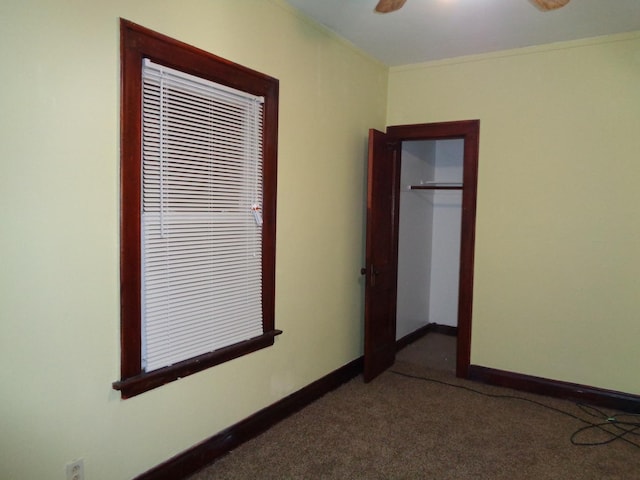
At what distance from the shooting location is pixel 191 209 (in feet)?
7.24

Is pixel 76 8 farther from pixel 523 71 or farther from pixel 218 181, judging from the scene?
pixel 523 71

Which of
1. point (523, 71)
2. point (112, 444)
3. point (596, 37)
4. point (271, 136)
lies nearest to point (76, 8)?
point (271, 136)

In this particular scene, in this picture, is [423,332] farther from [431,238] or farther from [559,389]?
[559,389]

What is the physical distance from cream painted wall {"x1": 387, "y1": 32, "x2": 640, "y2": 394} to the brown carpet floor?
0.46m

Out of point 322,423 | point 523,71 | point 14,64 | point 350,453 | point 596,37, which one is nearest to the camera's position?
point 14,64

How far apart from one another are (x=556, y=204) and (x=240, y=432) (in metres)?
2.76

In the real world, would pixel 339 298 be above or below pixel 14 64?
below

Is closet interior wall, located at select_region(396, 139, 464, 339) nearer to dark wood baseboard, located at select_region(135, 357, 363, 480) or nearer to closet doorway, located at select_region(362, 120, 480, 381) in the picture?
closet doorway, located at select_region(362, 120, 480, 381)

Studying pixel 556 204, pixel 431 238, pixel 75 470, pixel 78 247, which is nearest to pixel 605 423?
pixel 556 204

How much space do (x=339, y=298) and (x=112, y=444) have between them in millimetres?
1943

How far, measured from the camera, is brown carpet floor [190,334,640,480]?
238cm

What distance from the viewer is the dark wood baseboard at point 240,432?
2.19 meters

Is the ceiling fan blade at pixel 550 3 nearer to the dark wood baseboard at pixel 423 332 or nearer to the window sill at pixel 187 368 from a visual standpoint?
the window sill at pixel 187 368

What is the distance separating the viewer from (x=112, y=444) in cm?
194
